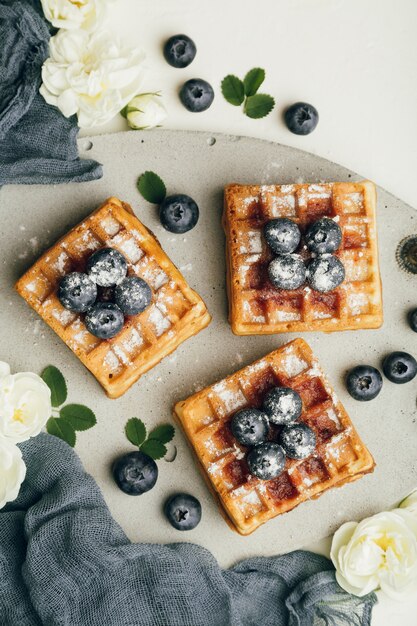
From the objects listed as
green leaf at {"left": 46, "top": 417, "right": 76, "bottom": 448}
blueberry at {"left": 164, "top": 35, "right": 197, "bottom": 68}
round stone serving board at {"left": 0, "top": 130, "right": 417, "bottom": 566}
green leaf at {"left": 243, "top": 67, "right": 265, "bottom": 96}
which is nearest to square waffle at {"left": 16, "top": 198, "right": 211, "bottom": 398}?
round stone serving board at {"left": 0, "top": 130, "right": 417, "bottom": 566}

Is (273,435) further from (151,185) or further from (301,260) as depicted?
(151,185)

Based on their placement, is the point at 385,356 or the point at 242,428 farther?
the point at 385,356

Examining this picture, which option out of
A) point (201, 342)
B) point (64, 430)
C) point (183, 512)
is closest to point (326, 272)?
point (201, 342)

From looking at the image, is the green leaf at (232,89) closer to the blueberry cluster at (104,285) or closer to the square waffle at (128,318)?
the square waffle at (128,318)

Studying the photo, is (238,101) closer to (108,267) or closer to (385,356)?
(108,267)

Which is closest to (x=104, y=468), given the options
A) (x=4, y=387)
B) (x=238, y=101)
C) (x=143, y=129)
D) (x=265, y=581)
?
(x=4, y=387)

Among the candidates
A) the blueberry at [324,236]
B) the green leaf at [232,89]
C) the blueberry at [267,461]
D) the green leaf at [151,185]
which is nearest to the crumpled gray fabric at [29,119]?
the green leaf at [151,185]
